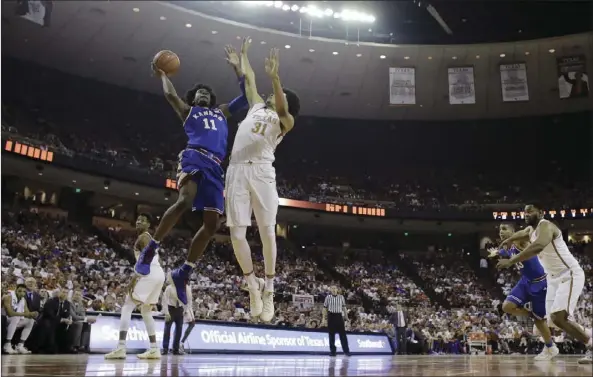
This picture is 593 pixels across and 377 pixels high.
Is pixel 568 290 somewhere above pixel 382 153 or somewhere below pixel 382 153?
below

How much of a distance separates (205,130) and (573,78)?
1832 cm

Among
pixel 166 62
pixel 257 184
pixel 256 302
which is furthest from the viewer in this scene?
pixel 166 62

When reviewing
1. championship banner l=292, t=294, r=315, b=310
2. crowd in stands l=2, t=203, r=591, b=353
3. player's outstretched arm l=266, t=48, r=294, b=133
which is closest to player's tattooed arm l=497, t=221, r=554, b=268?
player's outstretched arm l=266, t=48, r=294, b=133

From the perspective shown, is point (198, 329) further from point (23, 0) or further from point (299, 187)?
point (299, 187)

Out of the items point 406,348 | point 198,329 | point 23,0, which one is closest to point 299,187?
point 406,348

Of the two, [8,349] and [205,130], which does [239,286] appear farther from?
[205,130]

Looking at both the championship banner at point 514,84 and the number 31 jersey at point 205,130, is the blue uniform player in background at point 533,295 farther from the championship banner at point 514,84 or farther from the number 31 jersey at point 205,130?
the championship banner at point 514,84

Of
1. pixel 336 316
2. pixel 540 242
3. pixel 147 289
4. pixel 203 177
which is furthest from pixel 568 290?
pixel 336 316

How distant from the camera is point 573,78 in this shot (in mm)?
19984

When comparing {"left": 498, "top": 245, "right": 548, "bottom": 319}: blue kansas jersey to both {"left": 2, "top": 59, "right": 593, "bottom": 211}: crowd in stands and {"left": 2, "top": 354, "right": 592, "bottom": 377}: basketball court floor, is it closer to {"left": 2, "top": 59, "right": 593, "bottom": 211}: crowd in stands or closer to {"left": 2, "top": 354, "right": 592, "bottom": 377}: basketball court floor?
{"left": 2, "top": 354, "right": 592, "bottom": 377}: basketball court floor

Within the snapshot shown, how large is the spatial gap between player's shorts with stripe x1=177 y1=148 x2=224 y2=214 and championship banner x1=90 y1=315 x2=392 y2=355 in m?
5.99

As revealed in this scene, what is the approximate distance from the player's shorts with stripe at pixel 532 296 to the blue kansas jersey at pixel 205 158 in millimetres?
4632

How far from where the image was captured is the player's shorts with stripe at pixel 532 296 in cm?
760

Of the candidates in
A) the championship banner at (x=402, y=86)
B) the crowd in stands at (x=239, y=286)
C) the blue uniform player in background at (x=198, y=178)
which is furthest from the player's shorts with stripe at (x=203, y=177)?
the championship banner at (x=402, y=86)
